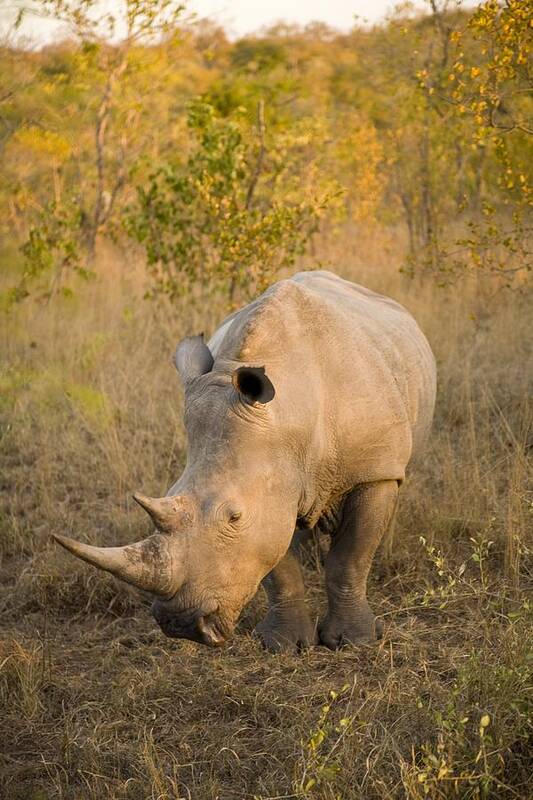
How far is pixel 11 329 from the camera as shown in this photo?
31.3 feet

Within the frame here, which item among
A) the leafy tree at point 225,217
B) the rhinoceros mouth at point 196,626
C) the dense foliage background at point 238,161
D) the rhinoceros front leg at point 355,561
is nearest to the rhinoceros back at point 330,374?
the rhinoceros front leg at point 355,561

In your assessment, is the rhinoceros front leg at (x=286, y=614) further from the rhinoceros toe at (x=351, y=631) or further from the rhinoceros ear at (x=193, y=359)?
the rhinoceros ear at (x=193, y=359)

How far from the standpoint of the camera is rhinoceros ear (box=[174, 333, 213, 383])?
4.27 meters

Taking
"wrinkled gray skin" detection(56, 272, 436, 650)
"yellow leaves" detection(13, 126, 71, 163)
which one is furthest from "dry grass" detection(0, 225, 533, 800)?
"yellow leaves" detection(13, 126, 71, 163)

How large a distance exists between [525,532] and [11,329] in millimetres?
5639

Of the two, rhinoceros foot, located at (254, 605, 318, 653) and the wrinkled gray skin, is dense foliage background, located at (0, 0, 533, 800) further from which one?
the wrinkled gray skin

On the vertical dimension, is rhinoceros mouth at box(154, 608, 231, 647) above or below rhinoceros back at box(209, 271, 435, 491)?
below

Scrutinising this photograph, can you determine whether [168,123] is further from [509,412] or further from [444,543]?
[444,543]

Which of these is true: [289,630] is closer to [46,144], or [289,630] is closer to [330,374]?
[330,374]

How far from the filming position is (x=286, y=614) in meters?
4.86

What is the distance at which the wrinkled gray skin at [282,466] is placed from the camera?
3723 mm

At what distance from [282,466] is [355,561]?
95 centimetres

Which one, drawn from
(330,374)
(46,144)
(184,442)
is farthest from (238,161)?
(46,144)

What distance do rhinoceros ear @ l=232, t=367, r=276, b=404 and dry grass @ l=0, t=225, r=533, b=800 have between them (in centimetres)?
86
